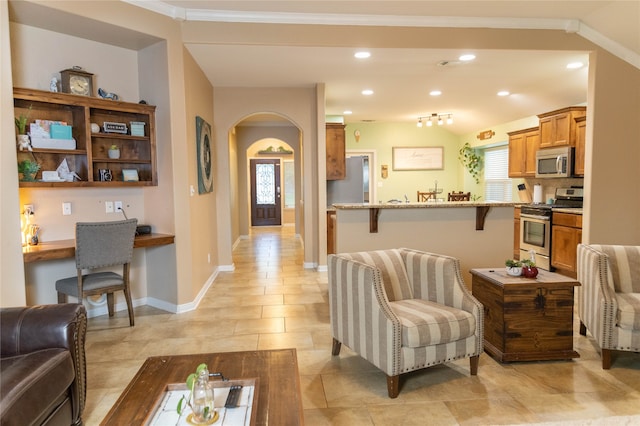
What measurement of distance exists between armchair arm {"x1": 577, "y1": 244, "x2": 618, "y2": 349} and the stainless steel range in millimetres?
2793

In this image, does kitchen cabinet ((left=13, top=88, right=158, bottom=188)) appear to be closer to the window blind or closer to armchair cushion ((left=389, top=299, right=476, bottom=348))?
armchair cushion ((left=389, top=299, right=476, bottom=348))

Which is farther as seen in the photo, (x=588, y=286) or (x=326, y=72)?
(x=326, y=72)

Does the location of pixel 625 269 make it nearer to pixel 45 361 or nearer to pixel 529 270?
pixel 529 270


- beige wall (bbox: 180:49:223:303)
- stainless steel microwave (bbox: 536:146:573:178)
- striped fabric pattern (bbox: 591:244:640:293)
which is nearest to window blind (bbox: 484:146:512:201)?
stainless steel microwave (bbox: 536:146:573:178)

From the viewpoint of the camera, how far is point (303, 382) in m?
2.52

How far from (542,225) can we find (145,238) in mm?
5240

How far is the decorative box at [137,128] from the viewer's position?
3.81m

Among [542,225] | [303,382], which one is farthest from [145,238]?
[542,225]

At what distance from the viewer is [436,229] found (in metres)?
4.23

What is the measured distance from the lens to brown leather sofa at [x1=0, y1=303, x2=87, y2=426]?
1632 millimetres

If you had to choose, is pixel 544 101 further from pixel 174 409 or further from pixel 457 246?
pixel 174 409

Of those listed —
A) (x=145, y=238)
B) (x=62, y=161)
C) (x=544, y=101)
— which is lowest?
(x=145, y=238)

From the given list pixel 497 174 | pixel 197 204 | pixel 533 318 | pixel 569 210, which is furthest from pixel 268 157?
pixel 533 318

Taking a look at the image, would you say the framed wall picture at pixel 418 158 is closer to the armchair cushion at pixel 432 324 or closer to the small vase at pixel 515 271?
the small vase at pixel 515 271
